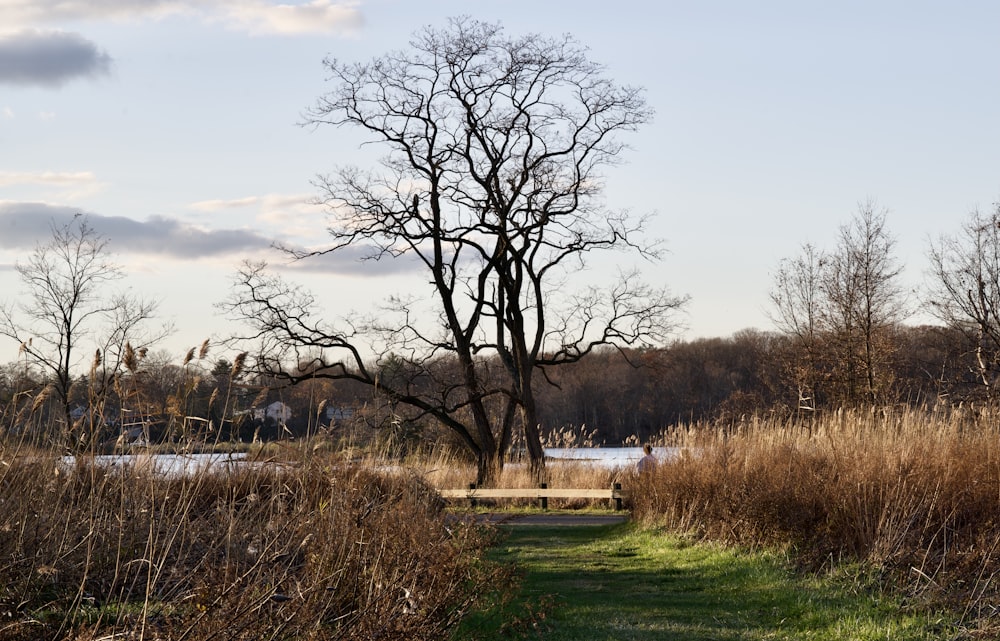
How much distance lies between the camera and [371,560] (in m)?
7.63

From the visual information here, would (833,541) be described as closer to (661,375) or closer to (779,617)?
(779,617)

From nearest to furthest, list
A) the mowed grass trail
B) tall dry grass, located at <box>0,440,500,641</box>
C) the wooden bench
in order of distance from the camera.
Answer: tall dry grass, located at <box>0,440,500,641</box>
the mowed grass trail
the wooden bench

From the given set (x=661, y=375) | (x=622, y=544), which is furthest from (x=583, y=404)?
(x=622, y=544)

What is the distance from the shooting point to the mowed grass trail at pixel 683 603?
8.01m

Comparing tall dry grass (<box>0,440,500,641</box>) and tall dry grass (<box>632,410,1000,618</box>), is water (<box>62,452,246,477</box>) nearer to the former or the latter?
tall dry grass (<box>0,440,500,641</box>)

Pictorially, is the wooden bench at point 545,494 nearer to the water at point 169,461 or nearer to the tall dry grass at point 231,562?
the tall dry grass at point 231,562

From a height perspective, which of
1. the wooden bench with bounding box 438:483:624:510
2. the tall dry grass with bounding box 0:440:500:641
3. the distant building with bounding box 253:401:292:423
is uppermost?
the distant building with bounding box 253:401:292:423

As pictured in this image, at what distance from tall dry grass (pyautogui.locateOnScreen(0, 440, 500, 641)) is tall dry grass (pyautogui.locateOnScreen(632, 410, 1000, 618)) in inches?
138

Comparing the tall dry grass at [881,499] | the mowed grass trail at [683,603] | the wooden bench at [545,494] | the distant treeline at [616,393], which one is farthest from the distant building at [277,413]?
the wooden bench at [545,494]

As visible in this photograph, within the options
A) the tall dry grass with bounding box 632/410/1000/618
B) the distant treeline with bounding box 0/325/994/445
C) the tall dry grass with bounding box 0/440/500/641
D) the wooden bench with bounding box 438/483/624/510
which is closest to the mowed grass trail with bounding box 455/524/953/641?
the tall dry grass with bounding box 632/410/1000/618

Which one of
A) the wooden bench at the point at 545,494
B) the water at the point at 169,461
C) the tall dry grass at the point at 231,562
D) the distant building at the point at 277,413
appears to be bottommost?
the wooden bench at the point at 545,494

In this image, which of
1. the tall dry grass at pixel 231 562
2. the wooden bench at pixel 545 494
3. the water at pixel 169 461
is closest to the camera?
the tall dry grass at pixel 231 562

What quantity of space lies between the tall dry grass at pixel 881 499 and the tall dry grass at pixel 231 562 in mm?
3510

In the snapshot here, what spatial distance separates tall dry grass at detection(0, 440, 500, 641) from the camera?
579cm
